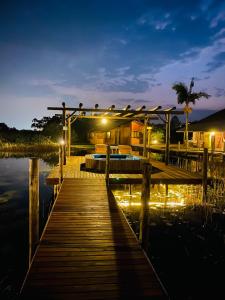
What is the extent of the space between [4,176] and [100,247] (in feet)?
63.7

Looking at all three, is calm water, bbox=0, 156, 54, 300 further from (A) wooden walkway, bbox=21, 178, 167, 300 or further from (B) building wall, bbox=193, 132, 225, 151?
(B) building wall, bbox=193, 132, 225, 151

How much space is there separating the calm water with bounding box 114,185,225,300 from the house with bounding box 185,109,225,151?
30.8 feet

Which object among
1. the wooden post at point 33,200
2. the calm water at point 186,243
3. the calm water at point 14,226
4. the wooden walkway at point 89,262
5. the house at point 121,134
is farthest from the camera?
the house at point 121,134

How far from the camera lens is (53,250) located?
526 centimetres

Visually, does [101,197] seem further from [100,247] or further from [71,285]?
[71,285]

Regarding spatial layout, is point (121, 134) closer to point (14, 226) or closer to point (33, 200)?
point (14, 226)

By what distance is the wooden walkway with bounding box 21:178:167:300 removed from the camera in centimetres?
391

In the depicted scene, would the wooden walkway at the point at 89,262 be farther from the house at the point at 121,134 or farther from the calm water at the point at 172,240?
the house at the point at 121,134

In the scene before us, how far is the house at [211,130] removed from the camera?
23641 millimetres

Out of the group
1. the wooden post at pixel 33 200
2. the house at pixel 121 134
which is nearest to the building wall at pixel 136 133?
the house at pixel 121 134

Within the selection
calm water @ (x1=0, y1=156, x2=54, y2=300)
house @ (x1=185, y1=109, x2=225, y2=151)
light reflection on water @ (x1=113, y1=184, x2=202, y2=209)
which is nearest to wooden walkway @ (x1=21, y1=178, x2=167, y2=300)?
calm water @ (x1=0, y1=156, x2=54, y2=300)

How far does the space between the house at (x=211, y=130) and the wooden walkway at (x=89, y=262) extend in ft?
52.2

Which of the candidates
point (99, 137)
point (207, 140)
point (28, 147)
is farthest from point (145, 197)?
point (99, 137)

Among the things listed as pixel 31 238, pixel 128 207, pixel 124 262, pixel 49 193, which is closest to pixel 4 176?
pixel 49 193
